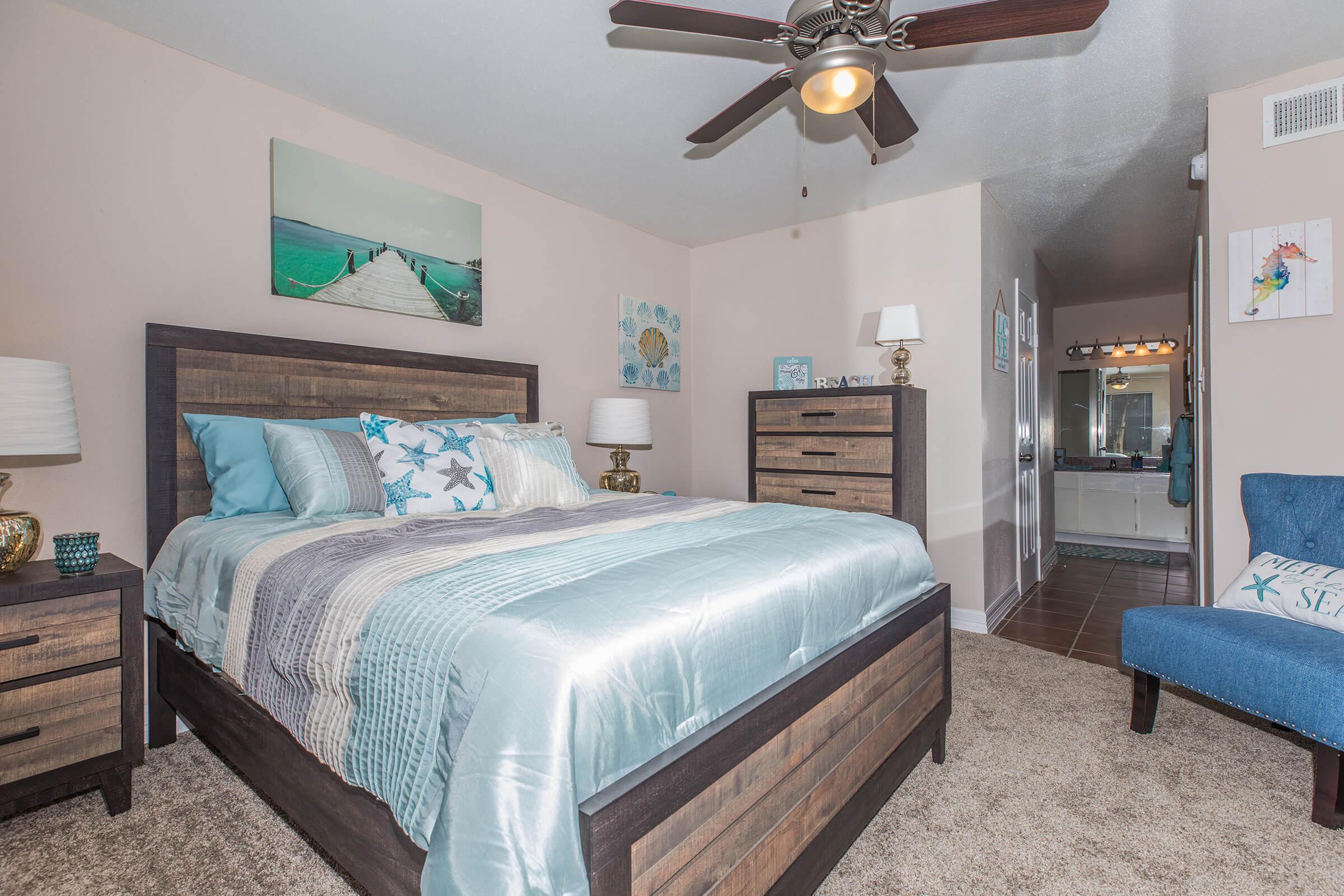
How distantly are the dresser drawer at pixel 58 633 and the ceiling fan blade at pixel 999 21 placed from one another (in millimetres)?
2752

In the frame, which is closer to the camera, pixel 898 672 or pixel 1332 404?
pixel 898 672

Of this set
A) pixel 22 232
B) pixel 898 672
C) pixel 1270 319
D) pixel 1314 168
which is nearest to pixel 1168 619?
pixel 898 672

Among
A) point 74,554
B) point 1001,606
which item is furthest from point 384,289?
point 1001,606

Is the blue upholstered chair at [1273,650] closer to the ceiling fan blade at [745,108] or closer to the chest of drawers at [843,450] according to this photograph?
the chest of drawers at [843,450]

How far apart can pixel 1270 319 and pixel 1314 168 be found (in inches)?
23.3

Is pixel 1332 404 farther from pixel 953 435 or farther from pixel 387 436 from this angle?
pixel 387 436

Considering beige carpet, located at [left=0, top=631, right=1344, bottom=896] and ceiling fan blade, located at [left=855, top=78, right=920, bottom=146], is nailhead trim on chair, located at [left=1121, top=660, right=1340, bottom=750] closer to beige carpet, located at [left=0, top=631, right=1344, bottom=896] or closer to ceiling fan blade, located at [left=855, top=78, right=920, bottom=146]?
beige carpet, located at [left=0, top=631, right=1344, bottom=896]

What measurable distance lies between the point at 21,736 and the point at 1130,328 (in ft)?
27.4

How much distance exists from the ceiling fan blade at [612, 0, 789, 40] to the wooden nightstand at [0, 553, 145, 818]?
206 centimetres

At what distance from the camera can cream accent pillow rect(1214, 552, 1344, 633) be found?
6.62 feet

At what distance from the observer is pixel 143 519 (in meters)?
2.27

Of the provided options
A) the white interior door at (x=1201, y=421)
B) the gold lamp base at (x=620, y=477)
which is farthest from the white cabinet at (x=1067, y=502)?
the gold lamp base at (x=620, y=477)

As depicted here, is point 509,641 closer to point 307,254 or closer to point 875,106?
point 875,106

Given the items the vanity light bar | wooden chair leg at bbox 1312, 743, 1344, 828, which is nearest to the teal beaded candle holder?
wooden chair leg at bbox 1312, 743, 1344, 828
